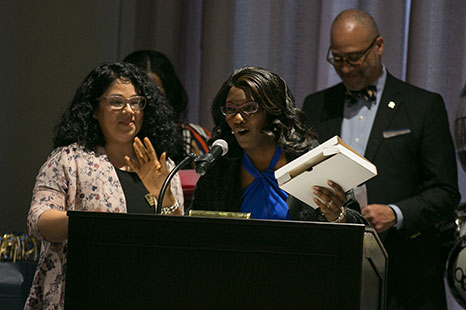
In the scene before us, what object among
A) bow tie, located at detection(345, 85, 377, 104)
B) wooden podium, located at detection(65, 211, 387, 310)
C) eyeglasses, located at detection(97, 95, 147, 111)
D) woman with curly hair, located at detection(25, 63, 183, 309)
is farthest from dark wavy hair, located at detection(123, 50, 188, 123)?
wooden podium, located at detection(65, 211, 387, 310)

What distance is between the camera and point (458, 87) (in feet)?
13.5

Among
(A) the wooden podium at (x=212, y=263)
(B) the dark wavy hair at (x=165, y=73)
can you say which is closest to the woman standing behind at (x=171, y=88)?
(B) the dark wavy hair at (x=165, y=73)

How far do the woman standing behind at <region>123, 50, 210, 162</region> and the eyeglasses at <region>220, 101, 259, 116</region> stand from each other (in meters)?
0.89

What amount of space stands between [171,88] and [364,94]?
3.09 ft

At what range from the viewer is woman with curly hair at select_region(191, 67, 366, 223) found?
2723 millimetres

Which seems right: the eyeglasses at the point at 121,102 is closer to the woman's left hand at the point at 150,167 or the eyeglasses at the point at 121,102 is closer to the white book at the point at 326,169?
the woman's left hand at the point at 150,167

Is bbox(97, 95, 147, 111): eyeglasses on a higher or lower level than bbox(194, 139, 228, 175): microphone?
higher

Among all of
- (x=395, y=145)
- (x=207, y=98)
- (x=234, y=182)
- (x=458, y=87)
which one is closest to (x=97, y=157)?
(x=234, y=182)

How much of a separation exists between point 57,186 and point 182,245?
0.87m

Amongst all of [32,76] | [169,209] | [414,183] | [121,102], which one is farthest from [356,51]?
[32,76]

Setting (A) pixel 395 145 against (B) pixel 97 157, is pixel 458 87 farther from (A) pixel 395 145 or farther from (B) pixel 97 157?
(B) pixel 97 157

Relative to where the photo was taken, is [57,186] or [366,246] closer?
[366,246]

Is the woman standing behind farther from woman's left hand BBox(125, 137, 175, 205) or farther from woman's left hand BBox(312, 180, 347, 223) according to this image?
woman's left hand BBox(312, 180, 347, 223)

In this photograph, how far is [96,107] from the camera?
2.97m
